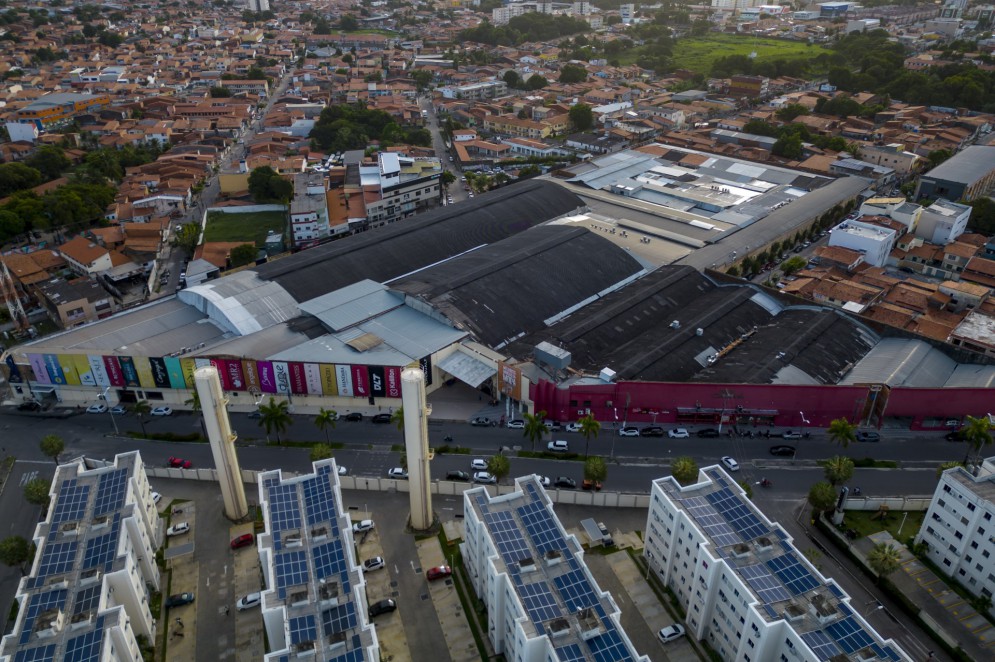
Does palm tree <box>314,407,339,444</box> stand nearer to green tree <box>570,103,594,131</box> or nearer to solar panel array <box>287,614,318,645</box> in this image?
solar panel array <box>287,614,318,645</box>

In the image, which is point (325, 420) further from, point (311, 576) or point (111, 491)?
point (311, 576)

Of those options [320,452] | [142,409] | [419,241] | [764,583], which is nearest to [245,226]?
[419,241]

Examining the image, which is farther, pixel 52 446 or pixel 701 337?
pixel 701 337

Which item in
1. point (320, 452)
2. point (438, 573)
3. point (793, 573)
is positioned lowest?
point (438, 573)

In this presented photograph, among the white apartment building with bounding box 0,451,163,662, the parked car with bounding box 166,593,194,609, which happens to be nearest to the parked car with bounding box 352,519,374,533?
the parked car with bounding box 166,593,194,609

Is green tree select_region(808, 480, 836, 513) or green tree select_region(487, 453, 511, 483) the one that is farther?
green tree select_region(487, 453, 511, 483)
